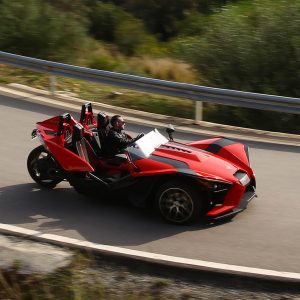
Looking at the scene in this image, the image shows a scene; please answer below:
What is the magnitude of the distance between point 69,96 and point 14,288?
27.6 ft

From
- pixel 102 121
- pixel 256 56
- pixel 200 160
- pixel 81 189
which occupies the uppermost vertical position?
pixel 256 56

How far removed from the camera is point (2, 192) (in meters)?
9.95

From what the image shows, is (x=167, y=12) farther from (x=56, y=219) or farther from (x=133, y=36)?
(x=56, y=219)

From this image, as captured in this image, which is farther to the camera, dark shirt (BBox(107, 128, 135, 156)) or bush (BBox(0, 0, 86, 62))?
bush (BBox(0, 0, 86, 62))

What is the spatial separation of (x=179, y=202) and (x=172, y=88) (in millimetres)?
5329

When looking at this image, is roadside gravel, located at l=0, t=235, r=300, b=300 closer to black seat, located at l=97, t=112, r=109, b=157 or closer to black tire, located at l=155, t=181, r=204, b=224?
black tire, located at l=155, t=181, r=204, b=224

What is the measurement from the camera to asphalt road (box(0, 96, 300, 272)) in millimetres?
8008

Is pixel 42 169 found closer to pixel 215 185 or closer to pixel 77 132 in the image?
pixel 77 132

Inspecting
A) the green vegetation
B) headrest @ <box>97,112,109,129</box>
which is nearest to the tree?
the green vegetation

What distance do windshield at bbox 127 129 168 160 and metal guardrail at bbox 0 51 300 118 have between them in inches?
145

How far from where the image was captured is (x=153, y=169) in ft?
28.8

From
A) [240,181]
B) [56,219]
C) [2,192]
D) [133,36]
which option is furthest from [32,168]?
[133,36]

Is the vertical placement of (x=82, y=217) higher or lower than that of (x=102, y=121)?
lower

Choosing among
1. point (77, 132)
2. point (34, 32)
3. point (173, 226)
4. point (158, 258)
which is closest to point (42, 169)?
point (77, 132)
